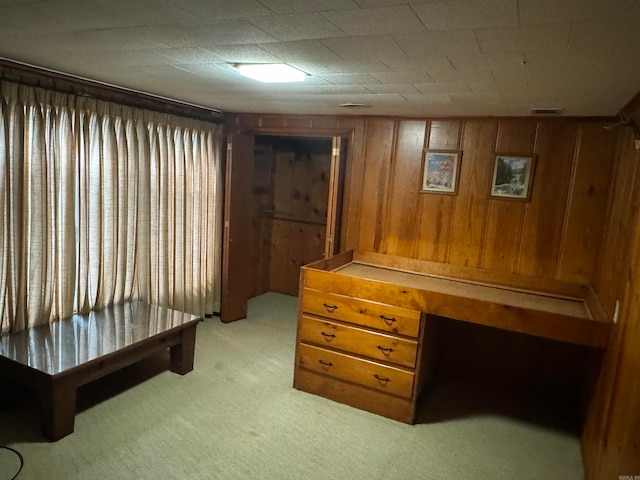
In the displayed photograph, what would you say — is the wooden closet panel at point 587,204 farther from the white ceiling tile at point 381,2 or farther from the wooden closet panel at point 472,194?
the white ceiling tile at point 381,2

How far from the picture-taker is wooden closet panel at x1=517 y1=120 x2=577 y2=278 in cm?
298

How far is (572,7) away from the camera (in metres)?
1.17

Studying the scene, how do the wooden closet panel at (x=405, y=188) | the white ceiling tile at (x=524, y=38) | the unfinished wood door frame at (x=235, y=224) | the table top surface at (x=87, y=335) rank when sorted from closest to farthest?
the white ceiling tile at (x=524, y=38) < the table top surface at (x=87, y=335) < the wooden closet panel at (x=405, y=188) < the unfinished wood door frame at (x=235, y=224)

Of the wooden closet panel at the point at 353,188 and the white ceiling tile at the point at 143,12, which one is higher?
the white ceiling tile at the point at 143,12

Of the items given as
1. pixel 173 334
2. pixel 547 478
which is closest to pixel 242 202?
pixel 173 334

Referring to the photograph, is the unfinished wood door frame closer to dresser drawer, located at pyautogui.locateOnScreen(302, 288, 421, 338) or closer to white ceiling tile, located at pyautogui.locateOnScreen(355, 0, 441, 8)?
dresser drawer, located at pyautogui.locateOnScreen(302, 288, 421, 338)

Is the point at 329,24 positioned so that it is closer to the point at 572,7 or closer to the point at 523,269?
the point at 572,7

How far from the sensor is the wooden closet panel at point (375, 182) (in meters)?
3.51

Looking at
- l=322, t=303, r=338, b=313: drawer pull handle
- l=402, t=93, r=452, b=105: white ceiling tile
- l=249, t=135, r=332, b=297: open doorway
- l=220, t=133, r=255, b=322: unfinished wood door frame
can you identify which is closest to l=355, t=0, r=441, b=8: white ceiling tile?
l=402, t=93, r=452, b=105: white ceiling tile

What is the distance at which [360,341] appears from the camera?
2918 millimetres

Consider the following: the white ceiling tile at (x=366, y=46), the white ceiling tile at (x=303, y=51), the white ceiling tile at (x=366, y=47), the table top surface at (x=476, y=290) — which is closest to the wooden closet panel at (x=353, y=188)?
the table top surface at (x=476, y=290)

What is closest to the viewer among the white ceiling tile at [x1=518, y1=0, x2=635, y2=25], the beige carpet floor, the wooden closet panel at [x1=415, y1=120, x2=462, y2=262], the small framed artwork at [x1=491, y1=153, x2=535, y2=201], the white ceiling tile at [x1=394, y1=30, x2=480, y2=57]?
the white ceiling tile at [x1=518, y1=0, x2=635, y2=25]

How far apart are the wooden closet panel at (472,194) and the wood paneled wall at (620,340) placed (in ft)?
2.55

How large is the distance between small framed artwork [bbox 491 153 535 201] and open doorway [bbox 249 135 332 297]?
219cm
